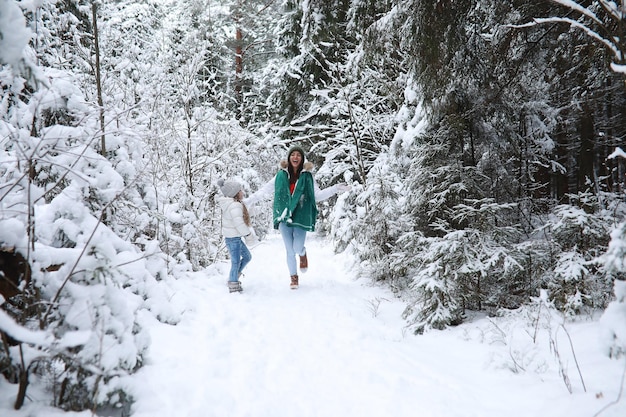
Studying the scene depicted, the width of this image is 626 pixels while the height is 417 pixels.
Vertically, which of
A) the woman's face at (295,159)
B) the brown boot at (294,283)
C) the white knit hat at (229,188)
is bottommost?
the brown boot at (294,283)

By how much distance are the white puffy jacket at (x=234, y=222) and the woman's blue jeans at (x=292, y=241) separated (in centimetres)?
58

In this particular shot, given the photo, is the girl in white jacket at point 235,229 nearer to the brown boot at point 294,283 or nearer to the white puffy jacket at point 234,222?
the white puffy jacket at point 234,222

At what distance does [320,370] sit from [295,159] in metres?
3.67

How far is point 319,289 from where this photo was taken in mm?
5777

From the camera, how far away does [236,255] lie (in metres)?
5.70

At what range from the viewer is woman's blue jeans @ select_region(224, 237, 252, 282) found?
5.65 meters

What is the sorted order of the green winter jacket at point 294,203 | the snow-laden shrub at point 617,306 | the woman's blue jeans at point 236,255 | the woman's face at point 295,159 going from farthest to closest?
the woman's face at point 295,159, the green winter jacket at point 294,203, the woman's blue jeans at point 236,255, the snow-laden shrub at point 617,306

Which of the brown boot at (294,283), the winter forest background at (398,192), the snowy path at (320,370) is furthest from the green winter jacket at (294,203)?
the snowy path at (320,370)

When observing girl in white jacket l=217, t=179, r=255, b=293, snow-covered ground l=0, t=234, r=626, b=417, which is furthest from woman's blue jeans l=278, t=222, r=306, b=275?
snow-covered ground l=0, t=234, r=626, b=417

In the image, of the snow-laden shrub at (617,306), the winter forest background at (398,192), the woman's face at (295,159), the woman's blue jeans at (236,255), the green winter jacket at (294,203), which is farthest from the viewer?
the woman's face at (295,159)

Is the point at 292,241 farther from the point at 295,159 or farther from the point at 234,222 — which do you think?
the point at 295,159

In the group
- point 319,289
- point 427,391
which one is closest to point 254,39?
point 319,289

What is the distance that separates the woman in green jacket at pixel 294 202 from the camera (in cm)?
584

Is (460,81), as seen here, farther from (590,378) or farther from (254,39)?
(254,39)
